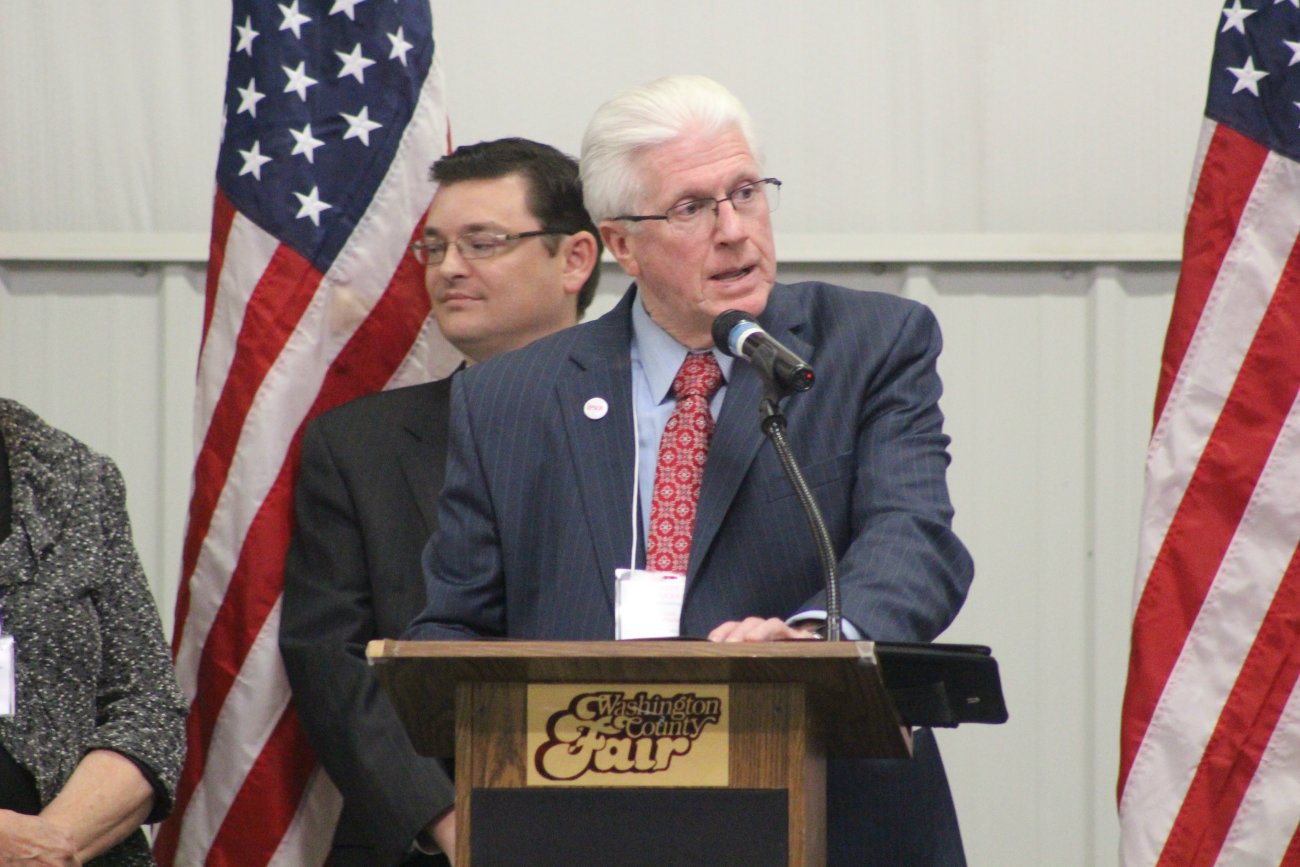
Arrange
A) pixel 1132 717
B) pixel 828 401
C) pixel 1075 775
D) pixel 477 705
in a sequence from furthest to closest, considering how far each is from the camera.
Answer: pixel 1075 775 < pixel 1132 717 < pixel 828 401 < pixel 477 705

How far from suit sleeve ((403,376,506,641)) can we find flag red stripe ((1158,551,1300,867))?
1.21 meters

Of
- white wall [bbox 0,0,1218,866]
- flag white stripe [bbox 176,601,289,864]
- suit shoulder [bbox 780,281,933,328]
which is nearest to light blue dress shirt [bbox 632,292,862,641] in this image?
suit shoulder [bbox 780,281,933,328]

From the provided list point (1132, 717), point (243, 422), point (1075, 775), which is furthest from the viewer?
point (1075, 775)

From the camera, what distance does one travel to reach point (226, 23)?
407 cm

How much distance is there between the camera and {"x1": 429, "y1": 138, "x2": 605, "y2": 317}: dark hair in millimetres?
3115

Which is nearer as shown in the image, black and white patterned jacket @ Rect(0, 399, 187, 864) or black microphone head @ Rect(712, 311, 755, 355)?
black microphone head @ Rect(712, 311, 755, 355)

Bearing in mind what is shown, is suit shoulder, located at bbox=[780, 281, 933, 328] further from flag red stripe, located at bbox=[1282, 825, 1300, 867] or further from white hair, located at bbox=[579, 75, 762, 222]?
flag red stripe, located at bbox=[1282, 825, 1300, 867]

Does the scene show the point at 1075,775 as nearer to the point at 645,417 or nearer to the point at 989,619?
the point at 989,619

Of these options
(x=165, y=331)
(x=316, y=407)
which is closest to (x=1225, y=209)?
(x=316, y=407)

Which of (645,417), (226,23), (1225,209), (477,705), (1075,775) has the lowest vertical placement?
(1075,775)

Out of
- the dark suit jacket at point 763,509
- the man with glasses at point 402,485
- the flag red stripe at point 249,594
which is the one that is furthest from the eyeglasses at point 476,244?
the dark suit jacket at point 763,509

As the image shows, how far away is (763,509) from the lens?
2.14 metres

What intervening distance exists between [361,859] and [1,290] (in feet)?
6.12

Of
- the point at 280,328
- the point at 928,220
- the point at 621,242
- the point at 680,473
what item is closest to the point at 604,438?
the point at 680,473
